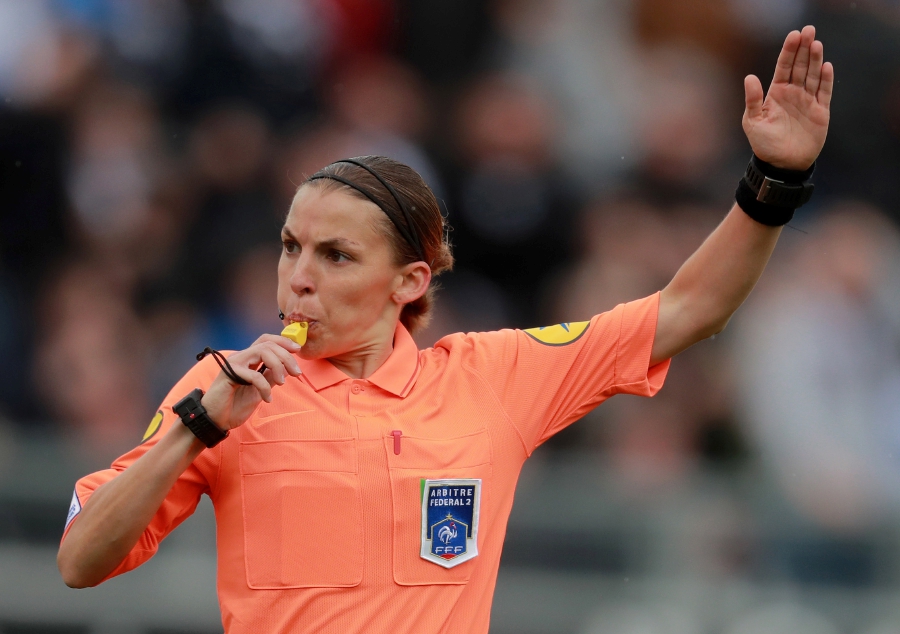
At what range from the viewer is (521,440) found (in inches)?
101

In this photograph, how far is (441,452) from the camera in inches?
95.7

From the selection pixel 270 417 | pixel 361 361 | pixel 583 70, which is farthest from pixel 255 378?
pixel 583 70

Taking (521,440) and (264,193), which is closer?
(521,440)

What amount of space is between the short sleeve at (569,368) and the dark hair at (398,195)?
30 cm

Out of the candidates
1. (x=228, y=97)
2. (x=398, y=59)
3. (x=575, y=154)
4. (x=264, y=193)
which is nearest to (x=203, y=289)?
(x=264, y=193)

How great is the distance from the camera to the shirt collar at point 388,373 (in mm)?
2514

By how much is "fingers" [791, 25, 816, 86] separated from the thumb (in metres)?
0.09

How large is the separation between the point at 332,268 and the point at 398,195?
0.26 meters

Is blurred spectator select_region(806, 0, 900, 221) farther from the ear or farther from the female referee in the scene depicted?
the ear

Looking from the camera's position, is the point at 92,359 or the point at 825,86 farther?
the point at 92,359

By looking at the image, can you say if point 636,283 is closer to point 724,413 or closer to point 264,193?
point 724,413

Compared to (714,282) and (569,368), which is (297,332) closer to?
(569,368)

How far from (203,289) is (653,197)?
243 centimetres

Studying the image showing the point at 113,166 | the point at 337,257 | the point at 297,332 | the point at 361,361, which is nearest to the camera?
the point at 297,332
